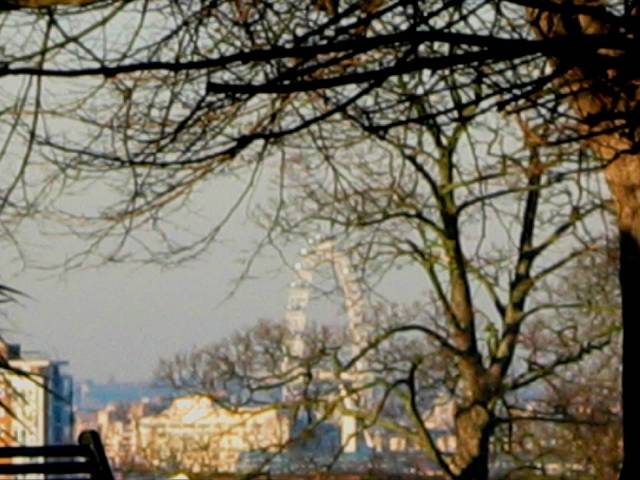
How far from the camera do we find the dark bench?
4996 mm

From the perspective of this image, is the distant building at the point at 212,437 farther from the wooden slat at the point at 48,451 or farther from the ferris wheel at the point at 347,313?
the wooden slat at the point at 48,451

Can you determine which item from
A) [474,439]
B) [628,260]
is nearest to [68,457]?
[628,260]

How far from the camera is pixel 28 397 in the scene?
606 cm

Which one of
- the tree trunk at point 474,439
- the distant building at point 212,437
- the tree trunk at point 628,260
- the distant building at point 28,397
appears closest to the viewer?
the distant building at point 28,397

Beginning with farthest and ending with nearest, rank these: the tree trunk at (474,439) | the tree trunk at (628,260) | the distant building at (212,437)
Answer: the distant building at (212,437)
the tree trunk at (474,439)
the tree trunk at (628,260)

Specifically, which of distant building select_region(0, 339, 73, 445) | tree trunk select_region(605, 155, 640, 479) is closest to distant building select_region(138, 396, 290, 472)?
tree trunk select_region(605, 155, 640, 479)

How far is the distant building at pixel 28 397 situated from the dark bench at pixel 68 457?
1.20 ft

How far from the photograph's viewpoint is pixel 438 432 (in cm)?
1656

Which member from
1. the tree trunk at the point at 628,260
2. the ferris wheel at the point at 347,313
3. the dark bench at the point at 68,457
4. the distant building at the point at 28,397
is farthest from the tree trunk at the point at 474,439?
the dark bench at the point at 68,457

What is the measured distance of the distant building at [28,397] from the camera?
224 inches

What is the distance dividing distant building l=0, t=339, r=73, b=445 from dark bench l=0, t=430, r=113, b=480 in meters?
0.36

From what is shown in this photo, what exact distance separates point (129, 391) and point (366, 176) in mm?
3596

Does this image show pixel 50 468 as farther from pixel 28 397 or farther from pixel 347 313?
pixel 347 313

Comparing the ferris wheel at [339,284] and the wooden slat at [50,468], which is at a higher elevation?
the ferris wheel at [339,284]
